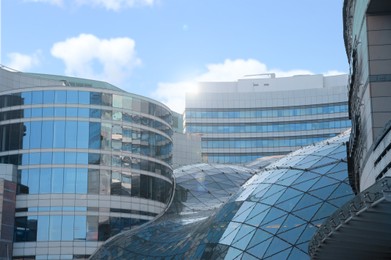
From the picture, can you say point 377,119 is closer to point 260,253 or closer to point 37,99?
point 260,253

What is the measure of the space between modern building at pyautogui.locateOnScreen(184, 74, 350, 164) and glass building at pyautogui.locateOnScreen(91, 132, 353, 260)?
81608mm

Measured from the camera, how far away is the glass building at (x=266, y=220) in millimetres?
37188

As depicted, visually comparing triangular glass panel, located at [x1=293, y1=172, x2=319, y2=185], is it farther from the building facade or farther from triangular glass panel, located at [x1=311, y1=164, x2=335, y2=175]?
the building facade

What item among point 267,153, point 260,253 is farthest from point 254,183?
point 267,153

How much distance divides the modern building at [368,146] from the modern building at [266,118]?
104 metres

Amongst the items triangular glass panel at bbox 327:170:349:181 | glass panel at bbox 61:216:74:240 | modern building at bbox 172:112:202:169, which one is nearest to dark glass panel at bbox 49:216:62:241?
glass panel at bbox 61:216:74:240

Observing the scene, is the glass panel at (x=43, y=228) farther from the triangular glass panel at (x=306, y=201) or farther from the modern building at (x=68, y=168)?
the triangular glass panel at (x=306, y=201)

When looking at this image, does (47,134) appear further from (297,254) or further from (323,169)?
(297,254)

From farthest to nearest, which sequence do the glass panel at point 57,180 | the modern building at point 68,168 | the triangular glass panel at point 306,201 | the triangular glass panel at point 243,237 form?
the glass panel at point 57,180 < the modern building at point 68,168 < the triangular glass panel at point 306,201 < the triangular glass panel at point 243,237

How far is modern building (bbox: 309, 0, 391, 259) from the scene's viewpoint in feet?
62.2

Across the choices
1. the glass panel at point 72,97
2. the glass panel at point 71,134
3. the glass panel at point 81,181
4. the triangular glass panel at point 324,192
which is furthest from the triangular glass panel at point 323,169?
the glass panel at point 72,97

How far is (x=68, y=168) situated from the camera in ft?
208

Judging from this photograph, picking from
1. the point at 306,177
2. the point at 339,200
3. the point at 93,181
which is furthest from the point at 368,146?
the point at 93,181

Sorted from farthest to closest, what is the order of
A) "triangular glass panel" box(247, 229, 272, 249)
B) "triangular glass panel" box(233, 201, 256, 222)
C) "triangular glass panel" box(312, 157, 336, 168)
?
"triangular glass panel" box(312, 157, 336, 168), "triangular glass panel" box(233, 201, 256, 222), "triangular glass panel" box(247, 229, 272, 249)
